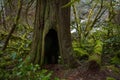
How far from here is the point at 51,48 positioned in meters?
6.45

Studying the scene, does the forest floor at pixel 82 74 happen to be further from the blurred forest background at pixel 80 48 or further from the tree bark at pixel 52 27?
the tree bark at pixel 52 27

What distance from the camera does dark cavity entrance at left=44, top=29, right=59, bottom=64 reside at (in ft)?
20.7

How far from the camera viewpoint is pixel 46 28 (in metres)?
6.10

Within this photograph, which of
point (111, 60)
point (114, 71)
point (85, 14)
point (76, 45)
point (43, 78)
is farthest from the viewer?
point (85, 14)

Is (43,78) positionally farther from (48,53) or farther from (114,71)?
(114,71)

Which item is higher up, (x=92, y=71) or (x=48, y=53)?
(x=48, y=53)

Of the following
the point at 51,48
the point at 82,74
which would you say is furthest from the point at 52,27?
the point at 82,74

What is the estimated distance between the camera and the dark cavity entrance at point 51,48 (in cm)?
630

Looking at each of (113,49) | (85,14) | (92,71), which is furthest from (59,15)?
(85,14)

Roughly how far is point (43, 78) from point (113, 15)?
601 cm

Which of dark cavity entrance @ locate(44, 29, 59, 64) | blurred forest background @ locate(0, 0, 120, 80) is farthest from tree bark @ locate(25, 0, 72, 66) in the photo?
blurred forest background @ locate(0, 0, 120, 80)

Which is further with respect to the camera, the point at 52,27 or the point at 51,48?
the point at 51,48

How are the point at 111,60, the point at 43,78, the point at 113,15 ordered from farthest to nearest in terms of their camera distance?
1. the point at 113,15
2. the point at 111,60
3. the point at 43,78

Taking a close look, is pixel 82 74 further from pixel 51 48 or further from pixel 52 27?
pixel 52 27
